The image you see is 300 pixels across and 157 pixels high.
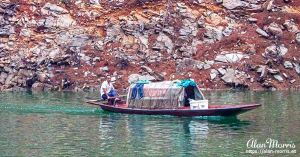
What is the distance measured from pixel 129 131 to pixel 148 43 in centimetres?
4305

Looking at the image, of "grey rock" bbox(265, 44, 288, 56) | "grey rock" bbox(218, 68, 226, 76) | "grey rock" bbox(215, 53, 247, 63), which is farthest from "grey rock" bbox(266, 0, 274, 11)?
"grey rock" bbox(218, 68, 226, 76)

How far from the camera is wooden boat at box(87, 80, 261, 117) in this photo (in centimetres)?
5097

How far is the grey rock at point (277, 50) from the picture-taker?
8356 centimetres

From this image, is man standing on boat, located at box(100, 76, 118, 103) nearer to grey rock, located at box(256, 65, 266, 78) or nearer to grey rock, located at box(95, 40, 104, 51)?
grey rock, located at box(95, 40, 104, 51)

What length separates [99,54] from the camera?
85812 mm

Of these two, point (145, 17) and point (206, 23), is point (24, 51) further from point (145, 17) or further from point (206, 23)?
point (206, 23)

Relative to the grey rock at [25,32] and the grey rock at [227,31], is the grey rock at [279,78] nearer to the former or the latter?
the grey rock at [227,31]

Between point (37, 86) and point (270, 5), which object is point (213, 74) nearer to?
point (270, 5)

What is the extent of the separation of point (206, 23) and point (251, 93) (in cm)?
1760

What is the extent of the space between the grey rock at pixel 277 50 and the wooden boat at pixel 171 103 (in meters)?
32.0

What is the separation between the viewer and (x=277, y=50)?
83.9 meters

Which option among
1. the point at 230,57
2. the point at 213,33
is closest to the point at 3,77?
the point at 213,33

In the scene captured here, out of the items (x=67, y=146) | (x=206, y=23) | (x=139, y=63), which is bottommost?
(x=67, y=146)

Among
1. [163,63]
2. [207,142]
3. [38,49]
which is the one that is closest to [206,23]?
[163,63]
